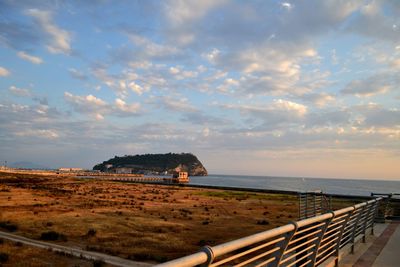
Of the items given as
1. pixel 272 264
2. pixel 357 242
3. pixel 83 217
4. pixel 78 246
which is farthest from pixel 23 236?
pixel 272 264

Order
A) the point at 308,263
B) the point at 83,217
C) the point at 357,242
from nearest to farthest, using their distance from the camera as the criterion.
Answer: the point at 308,263 < the point at 357,242 < the point at 83,217

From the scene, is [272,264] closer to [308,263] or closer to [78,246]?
[308,263]

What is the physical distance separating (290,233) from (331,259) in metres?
3.81

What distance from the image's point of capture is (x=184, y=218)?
23641mm

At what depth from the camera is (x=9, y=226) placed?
703 inches

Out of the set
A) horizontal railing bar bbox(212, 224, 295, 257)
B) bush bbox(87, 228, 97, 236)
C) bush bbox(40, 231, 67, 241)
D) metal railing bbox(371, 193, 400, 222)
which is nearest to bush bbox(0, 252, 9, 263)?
bush bbox(40, 231, 67, 241)

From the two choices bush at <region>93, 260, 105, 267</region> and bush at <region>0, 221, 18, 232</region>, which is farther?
bush at <region>0, 221, 18, 232</region>

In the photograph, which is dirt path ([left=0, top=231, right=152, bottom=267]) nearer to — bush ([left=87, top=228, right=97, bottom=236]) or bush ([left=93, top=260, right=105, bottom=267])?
bush ([left=93, top=260, right=105, bottom=267])

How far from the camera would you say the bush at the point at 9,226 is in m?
17.4

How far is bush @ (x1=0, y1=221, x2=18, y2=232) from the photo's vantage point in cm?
1743

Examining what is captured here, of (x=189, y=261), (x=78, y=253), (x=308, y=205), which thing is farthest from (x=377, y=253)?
(x=78, y=253)

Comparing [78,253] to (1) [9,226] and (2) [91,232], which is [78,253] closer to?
(2) [91,232]

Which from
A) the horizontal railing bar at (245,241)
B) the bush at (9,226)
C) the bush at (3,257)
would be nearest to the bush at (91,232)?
the bush at (9,226)

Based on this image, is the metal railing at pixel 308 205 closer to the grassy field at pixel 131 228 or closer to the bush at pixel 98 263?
the grassy field at pixel 131 228
